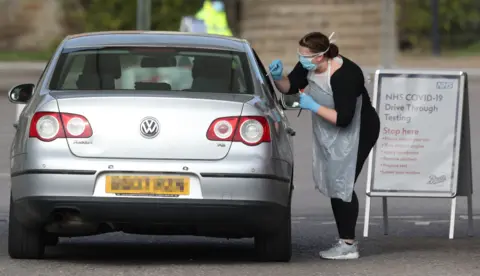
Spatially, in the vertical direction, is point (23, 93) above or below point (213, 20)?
below

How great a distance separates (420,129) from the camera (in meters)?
11.3

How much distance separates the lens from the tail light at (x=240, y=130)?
8.98 metres

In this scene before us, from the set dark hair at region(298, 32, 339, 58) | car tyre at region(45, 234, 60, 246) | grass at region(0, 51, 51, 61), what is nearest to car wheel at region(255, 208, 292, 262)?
dark hair at region(298, 32, 339, 58)

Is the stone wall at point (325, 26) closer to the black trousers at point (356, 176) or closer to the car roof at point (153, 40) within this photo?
the black trousers at point (356, 176)

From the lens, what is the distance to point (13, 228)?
9.42 metres

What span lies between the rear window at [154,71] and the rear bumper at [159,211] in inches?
29.5

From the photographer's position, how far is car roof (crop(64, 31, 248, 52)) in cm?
961

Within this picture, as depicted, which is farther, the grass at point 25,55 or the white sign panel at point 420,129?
the grass at point 25,55

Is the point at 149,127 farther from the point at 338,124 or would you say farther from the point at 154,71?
the point at 338,124

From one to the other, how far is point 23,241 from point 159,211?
0.99 metres

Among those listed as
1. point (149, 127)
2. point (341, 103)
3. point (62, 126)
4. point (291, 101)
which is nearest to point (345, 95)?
point (341, 103)

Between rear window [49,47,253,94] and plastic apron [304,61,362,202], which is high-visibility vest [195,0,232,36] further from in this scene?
rear window [49,47,253,94]

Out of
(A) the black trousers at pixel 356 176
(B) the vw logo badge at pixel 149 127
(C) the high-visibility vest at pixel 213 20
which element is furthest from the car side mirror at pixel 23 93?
(C) the high-visibility vest at pixel 213 20

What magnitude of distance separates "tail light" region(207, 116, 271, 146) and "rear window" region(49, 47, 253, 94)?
1.34 feet
